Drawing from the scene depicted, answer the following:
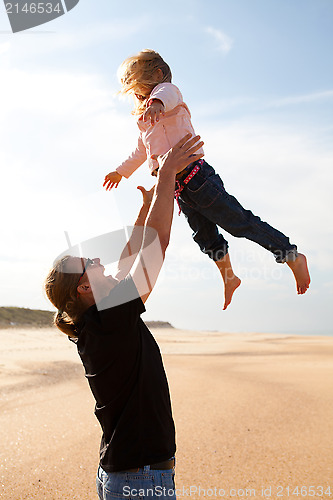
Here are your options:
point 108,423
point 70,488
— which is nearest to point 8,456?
point 70,488

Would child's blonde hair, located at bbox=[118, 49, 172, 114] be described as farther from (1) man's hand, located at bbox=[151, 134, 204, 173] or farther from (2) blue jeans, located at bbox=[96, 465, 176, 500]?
(2) blue jeans, located at bbox=[96, 465, 176, 500]

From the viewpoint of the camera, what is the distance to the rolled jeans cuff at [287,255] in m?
2.59

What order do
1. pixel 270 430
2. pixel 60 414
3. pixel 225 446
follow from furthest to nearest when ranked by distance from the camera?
pixel 60 414 < pixel 270 430 < pixel 225 446

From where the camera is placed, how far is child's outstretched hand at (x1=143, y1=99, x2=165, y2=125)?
2.33 m

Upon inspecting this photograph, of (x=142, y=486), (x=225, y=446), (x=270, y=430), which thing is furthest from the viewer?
(x=270, y=430)

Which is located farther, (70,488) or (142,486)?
(70,488)

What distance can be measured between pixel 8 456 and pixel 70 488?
865 millimetres

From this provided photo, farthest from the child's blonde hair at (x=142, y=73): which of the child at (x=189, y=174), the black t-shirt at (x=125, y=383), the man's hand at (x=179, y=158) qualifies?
the black t-shirt at (x=125, y=383)

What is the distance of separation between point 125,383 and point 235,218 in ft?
3.31

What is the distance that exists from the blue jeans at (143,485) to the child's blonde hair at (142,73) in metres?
1.72

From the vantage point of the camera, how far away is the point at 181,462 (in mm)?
4391

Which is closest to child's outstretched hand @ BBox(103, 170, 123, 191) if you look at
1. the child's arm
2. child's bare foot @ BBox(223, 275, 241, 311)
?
the child's arm

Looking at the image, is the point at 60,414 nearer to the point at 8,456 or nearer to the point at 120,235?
the point at 8,456

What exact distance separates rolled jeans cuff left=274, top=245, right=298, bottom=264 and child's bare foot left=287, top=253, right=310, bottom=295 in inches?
0.9
